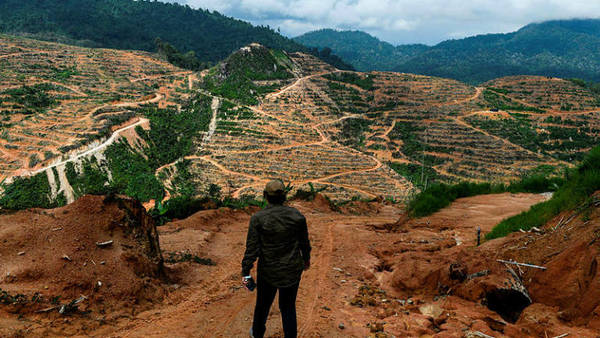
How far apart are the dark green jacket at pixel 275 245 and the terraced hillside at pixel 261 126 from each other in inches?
956

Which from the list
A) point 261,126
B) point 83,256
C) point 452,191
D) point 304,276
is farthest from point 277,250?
point 261,126

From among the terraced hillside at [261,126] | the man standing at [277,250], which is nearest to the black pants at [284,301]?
the man standing at [277,250]

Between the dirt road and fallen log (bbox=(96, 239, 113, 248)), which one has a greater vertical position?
fallen log (bbox=(96, 239, 113, 248))

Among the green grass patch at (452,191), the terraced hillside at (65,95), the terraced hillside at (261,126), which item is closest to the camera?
the green grass patch at (452,191)

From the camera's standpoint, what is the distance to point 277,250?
3.07 m

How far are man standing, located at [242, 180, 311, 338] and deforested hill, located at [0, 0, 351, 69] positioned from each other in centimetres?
11056

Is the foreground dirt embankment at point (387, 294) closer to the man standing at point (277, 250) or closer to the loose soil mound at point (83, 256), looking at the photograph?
the loose soil mound at point (83, 256)

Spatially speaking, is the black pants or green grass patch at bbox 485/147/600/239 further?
green grass patch at bbox 485/147/600/239

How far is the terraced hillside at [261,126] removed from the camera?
98.2ft

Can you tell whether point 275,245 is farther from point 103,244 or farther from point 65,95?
point 65,95

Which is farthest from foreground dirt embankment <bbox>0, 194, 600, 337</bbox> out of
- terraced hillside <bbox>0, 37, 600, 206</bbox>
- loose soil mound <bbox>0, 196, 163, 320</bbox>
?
terraced hillside <bbox>0, 37, 600, 206</bbox>

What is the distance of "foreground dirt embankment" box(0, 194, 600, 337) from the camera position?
3143 mm

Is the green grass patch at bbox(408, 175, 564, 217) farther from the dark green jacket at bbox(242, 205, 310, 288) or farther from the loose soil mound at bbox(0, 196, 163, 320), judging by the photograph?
the loose soil mound at bbox(0, 196, 163, 320)

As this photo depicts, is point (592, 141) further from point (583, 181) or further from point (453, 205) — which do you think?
point (583, 181)
